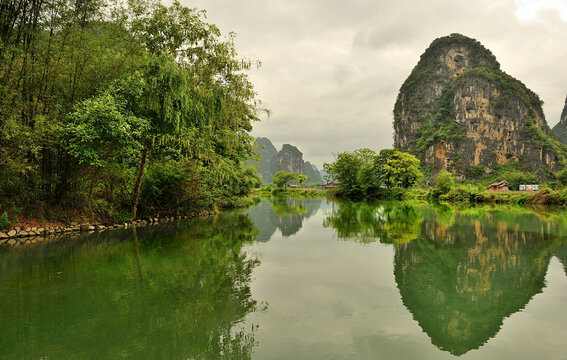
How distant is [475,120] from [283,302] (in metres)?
126

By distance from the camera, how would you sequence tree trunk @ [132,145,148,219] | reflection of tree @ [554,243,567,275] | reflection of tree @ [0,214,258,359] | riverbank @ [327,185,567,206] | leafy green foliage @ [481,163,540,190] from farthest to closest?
leafy green foliage @ [481,163,540,190]
riverbank @ [327,185,567,206]
tree trunk @ [132,145,148,219]
reflection of tree @ [554,243,567,275]
reflection of tree @ [0,214,258,359]

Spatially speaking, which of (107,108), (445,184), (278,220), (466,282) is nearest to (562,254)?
(466,282)

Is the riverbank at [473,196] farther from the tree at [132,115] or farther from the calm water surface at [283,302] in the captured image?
the tree at [132,115]

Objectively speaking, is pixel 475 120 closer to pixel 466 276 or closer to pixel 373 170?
pixel 373 170

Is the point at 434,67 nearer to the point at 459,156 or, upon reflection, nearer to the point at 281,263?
the point at 459,156

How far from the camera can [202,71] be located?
18.3 metres

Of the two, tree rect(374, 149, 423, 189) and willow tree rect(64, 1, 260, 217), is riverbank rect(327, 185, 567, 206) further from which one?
willow tree rect(64, 1, 260, 217)

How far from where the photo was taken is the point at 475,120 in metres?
109

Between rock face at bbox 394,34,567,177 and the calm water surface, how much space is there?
4412 inches

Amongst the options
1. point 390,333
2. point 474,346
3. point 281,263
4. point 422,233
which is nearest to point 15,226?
point 281,263

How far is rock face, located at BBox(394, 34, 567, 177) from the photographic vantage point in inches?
4065

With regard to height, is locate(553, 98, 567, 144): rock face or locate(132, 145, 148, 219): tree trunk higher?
locate(553, 98, 567, 144): rock face

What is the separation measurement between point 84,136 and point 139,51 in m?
6.67

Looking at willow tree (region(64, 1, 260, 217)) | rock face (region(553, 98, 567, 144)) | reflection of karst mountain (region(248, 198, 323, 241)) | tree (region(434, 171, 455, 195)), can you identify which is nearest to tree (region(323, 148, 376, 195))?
tree (region(434, 171, 455, 195))
